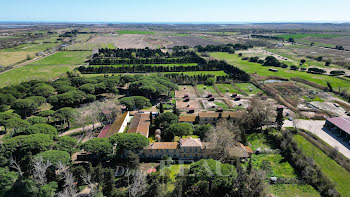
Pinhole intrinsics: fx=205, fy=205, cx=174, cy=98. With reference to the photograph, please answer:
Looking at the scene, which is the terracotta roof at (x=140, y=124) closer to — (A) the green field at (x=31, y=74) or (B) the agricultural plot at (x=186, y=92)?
(B) the agricultural plot at (x=186, y=92)

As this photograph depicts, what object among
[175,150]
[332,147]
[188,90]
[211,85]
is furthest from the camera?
[211,85]

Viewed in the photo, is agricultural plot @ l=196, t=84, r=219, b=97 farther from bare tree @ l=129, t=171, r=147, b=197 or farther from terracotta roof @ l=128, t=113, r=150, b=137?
bare tree @ l=129, t=171, r=147, b=197

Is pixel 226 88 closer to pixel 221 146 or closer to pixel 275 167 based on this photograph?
pixel 275 167

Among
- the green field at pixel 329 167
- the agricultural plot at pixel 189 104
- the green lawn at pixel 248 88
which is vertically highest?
the green lawn at pixel 248 88

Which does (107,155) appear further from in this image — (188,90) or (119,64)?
(119,64)

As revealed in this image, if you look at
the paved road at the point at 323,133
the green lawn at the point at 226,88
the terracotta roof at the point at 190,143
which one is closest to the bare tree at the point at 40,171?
the terracotta roof at the point at 190,143

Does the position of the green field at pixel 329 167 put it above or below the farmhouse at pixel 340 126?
below

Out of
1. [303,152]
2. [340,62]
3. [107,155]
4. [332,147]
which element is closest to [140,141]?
[107,155]
